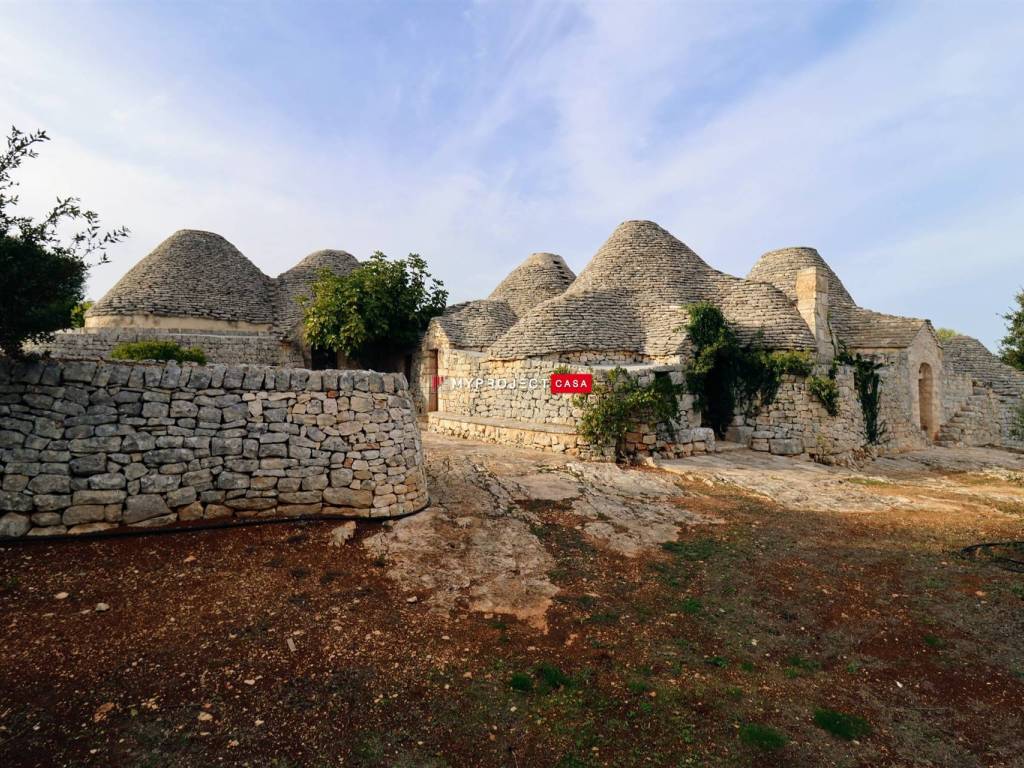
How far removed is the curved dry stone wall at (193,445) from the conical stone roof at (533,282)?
14908mm

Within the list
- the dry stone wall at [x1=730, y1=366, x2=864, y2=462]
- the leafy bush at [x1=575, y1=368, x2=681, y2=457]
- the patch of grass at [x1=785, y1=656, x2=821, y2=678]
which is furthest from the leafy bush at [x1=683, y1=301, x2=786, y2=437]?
the patch of grass at [x1=785, y1=656, x2=821, y2=678]

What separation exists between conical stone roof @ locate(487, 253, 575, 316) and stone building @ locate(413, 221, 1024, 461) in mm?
124

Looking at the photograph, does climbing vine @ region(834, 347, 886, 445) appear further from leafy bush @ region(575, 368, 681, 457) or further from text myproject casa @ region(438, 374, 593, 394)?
text myproject casa @ region(438, 374, 593, 394)

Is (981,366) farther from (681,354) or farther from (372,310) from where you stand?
(372,310)

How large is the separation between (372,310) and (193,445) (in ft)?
42.4

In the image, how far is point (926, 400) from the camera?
58.0 ft

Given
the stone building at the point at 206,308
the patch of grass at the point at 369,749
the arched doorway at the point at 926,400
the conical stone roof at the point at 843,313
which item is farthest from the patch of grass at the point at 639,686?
the arched doorway at the point at 926,400

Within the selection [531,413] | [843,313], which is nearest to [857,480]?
[531,413]

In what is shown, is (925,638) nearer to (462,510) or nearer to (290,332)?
(462,510)

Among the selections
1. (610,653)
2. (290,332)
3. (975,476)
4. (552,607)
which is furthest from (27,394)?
(975,476)

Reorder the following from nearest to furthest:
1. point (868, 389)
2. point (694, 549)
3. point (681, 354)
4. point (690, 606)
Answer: point (690, 606), point (694, 549), point (681, 354), point (868, 389)

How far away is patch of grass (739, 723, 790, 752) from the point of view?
9.72ft

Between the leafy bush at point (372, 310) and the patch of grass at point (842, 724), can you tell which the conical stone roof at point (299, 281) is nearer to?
the leafy bush at point (372, 310)

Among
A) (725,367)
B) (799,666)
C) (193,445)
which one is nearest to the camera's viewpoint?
(799,666)
